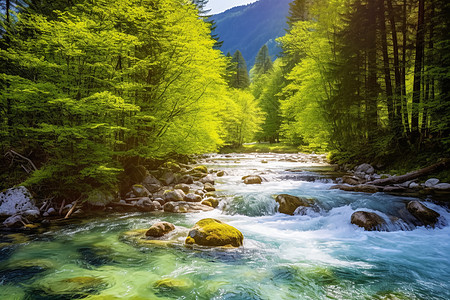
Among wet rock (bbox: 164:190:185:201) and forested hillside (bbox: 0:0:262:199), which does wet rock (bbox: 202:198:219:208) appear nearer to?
wet rock (bbox: 164:190:185:201)

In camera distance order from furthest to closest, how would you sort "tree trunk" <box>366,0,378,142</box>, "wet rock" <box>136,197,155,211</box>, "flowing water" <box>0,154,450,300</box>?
"tree trunk" <box>366,0,378,142</box>
"wet rock" <box>136,197,155,211</box>
"flowing water" <box>0,154,450,300</box>

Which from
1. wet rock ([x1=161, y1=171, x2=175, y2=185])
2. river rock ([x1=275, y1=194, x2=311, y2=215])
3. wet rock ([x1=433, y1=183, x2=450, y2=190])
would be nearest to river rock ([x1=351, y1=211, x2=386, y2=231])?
river rock ([x1=275, y1=194, x2=311, y2=215])

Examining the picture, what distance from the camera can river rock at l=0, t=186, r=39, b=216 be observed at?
8078 mm

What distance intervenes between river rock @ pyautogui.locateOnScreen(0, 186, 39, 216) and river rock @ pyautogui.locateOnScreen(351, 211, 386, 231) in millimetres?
10074

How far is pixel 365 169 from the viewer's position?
1466cm

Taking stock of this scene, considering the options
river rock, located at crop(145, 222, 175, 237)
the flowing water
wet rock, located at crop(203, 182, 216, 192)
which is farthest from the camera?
wet rock, located at crop(203, 182, 216, 192)

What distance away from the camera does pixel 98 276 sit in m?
4.73

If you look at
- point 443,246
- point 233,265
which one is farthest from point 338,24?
point 233,265

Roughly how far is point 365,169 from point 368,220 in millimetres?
8128

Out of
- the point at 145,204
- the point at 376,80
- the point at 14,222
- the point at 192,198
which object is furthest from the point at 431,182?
the point at 14,222

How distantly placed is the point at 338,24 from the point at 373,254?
1468 centimetres

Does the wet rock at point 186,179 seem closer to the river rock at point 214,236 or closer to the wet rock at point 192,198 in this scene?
the wet rock at point 192,198

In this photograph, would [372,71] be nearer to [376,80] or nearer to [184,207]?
[376,80]

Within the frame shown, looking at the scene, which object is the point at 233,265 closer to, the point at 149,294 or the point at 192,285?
the point at 192,285
